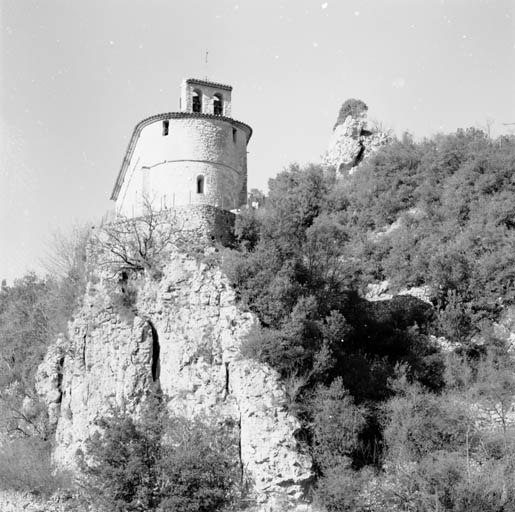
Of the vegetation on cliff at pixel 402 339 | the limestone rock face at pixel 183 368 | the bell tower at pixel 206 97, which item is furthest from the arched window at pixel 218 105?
the limestone rock face at pixel 183 368

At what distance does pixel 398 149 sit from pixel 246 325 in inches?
685

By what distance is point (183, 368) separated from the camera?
2370cm

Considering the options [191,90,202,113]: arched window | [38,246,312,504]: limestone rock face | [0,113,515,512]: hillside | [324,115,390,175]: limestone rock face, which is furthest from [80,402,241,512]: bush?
[324,115,390,175]: limestone rock face

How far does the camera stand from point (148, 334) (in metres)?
24.5

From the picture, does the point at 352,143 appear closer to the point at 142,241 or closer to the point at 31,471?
the point at 142,241

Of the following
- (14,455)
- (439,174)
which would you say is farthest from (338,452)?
(439,174)

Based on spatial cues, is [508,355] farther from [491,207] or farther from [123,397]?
[123,397]

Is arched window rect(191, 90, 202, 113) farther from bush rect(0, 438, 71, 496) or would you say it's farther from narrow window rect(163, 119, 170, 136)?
bush rect(0, 438, 71, 496)

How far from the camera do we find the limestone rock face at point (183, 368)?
2162 centimetres

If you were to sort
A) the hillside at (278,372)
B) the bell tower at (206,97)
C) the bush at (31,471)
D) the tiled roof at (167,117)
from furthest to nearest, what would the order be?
the bell tower at (206,97), the tiled roof at (167,117), the bush at (31,471), the hillside at (278,372)

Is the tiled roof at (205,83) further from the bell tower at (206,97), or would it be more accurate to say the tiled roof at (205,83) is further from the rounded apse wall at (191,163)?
the rounded apse wall at (191,163)

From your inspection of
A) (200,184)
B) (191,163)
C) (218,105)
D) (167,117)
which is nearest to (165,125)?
(167,117)

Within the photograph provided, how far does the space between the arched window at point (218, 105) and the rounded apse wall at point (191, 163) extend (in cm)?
119

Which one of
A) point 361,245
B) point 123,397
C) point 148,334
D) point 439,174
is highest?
point 439,174
